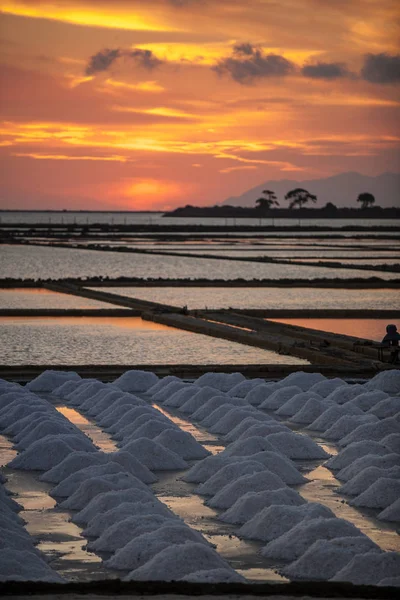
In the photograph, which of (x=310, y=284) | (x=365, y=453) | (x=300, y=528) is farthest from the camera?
(x=310, y=284)

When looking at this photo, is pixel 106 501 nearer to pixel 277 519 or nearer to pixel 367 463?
pixel 277 519

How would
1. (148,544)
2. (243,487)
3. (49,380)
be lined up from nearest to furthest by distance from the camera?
(148,544) < (243,487) < (49,380)

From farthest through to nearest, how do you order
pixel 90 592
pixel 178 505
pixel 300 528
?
1. pixel 178 505
2. pixel 300 528
3. pixel 90 592

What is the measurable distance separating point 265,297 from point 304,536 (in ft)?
91.5

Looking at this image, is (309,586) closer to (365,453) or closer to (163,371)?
(365,453)

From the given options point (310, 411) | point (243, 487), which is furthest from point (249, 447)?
point (310, 411)

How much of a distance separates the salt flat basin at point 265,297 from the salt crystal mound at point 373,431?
62.2ft

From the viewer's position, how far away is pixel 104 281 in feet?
138

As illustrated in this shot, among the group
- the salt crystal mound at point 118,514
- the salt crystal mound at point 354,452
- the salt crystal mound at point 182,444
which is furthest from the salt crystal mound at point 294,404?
the salt crystal mound at point 118,514

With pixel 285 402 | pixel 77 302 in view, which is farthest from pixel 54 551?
pixel 77 302

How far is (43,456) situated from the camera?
43.4ft

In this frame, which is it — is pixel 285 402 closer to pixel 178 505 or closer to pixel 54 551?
pixel 178 505

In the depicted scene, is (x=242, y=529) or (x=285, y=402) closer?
(x=242, y=529)

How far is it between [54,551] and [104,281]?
3235cm
